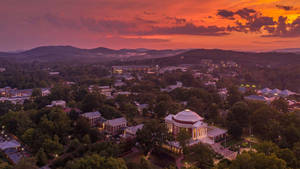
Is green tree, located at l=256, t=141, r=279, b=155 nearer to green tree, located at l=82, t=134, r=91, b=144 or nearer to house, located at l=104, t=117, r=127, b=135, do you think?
green tree, located at l=82, t=134, r=91, b=144

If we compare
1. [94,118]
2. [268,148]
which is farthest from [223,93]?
[268,148]

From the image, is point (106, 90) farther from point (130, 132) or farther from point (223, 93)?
point (223, 93)

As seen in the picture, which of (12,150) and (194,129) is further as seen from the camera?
(194,129)

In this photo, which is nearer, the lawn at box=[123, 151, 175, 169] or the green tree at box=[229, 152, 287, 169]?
the green tree at box=[229, 152, 287, 169]

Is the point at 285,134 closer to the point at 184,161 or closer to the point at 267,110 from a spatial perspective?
the point at 267,110

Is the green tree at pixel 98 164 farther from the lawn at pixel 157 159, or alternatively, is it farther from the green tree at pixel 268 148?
the green tree at pixel 268 148

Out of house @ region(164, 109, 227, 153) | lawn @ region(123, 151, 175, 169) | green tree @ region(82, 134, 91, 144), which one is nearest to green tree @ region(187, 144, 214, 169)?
lawn @ region(123, 151, 175, 169)

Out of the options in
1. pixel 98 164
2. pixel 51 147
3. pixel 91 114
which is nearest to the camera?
pixel 98 164

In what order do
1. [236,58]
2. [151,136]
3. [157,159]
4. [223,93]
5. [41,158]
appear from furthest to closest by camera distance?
1. [236,58]
2. [223,93]
3. [151,136]
4. [157,159]
5. [41,158]
